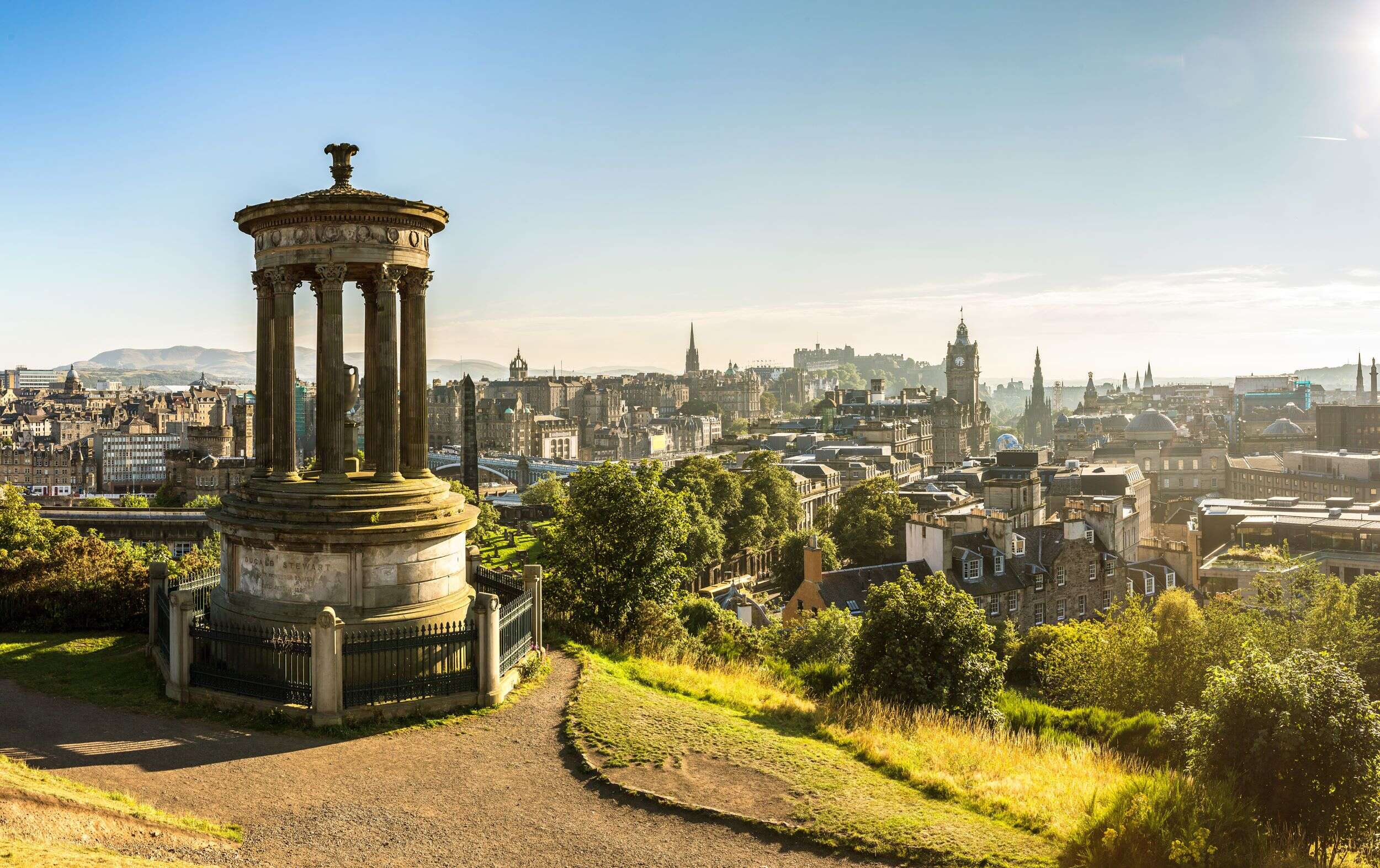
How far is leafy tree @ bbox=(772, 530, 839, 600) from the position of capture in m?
63.1

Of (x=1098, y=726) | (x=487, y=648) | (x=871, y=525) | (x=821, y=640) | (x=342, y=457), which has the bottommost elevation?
(x=821, y=640)

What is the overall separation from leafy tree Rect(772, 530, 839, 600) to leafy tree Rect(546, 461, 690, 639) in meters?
37.4

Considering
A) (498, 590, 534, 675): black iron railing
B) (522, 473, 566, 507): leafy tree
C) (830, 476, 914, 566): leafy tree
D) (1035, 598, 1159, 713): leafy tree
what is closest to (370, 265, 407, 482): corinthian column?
(498, 590, 534, 675): black iron railing

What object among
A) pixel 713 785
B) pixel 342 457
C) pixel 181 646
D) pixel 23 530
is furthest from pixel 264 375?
pixel 23 530

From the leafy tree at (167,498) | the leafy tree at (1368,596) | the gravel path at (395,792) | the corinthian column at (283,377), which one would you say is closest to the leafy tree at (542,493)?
the leafy tree at (167,498)

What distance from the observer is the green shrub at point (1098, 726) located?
17.0m

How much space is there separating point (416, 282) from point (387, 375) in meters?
1.98

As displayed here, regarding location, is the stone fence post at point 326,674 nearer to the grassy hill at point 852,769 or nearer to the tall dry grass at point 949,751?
the grassy hill at point 852,769

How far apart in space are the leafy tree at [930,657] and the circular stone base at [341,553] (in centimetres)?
841

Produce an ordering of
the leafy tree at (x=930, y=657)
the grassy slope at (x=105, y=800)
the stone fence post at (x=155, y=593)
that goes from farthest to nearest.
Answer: the leafy tree at (x=930, y=657) < the stone fence post at (x=155, y=593) < the grassy slope at (x=105, y=800)

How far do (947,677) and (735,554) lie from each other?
56470 millimetres

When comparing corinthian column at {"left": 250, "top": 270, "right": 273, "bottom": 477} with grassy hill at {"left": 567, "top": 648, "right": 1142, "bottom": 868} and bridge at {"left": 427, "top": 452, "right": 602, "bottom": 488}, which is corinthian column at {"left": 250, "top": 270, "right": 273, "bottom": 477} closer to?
grassy hill at {"left": 567, "top": 648, "right": 1142, "bottom": 868}

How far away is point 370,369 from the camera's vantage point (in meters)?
19.3

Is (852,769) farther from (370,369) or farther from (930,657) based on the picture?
(370,369)
